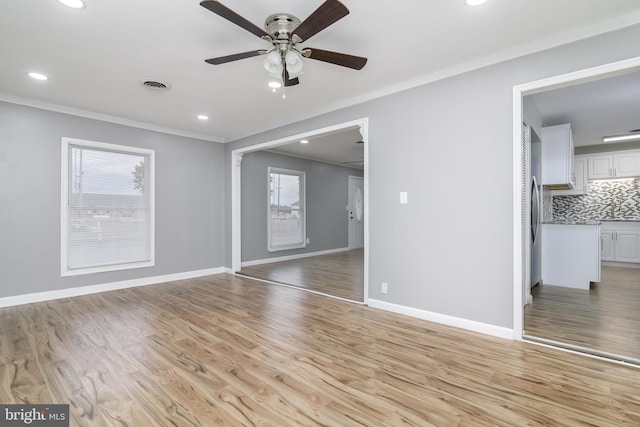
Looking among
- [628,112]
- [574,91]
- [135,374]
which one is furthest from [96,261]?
[628,112]

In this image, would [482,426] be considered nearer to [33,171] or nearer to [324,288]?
[324,288]

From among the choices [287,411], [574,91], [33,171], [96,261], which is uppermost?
[574,91]

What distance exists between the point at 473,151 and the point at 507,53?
34.2 inches

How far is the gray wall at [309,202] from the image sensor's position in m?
6.43

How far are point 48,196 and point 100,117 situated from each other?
51.4 inches

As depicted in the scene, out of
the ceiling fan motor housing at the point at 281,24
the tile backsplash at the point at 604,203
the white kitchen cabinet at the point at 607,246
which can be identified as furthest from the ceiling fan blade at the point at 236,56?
the white kitchen cabinet at the point at 607,246

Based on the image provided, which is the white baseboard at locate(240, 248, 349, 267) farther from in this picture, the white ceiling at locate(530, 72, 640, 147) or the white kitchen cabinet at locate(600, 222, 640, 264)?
the white kitchen cabinet at locate(600, 222, 640, 264)

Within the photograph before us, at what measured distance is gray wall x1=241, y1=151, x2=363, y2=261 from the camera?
6.43m

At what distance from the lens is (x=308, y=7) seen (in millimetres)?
2119

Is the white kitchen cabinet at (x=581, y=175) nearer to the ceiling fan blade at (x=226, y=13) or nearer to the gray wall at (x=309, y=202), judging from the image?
the gray wall at (x=309, y=202)

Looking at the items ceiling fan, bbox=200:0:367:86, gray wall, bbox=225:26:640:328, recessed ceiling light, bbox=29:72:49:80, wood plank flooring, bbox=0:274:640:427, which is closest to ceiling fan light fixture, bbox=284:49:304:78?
ceiling fan, bbox=200:0:367:86

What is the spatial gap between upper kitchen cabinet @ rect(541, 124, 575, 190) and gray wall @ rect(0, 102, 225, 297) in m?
5.92

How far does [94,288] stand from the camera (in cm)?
439

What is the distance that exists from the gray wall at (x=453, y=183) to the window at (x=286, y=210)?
3.65 m
